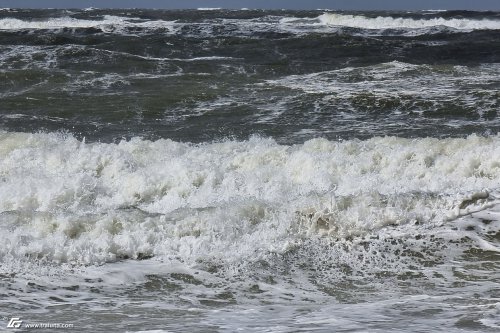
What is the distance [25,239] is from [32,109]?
11180 mm

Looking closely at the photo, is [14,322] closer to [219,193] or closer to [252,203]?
[252,203]

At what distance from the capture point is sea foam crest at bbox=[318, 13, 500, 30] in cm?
4734

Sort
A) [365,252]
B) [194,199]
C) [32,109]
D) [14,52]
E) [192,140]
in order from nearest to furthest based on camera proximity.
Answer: [365,252] < [194,199] < [192,140] < [32,109] < [14,52]

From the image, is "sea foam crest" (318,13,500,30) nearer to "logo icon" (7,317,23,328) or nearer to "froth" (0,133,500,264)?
"froth" (0,133,500,264)

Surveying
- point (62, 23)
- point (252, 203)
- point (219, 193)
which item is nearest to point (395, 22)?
point (62, 23)

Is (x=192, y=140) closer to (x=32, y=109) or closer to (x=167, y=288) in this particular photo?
(x=32, y=109)

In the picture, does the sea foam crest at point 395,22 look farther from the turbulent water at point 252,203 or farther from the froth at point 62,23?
the turbulent water at point 252,203

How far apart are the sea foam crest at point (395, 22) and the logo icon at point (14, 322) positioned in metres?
42.4

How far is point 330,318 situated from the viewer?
5.77 meters

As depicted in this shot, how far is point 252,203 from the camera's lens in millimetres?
8664

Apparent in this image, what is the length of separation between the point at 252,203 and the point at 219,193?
6.06 feet

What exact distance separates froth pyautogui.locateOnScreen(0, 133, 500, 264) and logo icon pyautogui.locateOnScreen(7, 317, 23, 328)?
1673 mm

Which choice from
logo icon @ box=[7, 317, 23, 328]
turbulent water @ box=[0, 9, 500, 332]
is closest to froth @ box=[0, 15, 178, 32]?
turbulent water @ box=[0, 9, 500, 332]

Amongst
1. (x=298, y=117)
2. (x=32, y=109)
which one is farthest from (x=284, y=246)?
(x=32, y=109)
